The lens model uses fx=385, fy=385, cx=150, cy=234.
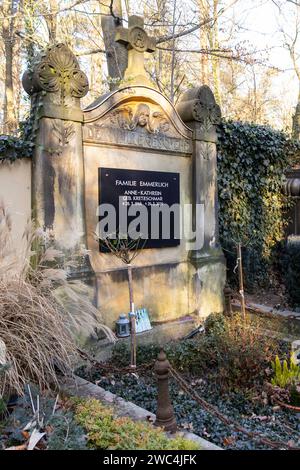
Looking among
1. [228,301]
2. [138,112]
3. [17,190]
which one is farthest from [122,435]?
[138,112]

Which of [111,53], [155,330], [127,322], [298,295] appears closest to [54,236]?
[127,322]

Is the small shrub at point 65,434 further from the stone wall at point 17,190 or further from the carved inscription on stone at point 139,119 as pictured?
the carved inscription on stone at point 139,119

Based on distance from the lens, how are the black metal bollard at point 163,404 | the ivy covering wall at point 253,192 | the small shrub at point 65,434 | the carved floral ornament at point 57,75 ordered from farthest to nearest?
the ivy covering wall at point 253,192
the carved floral ornament at point 57,75
the black metal bollard at point 163,404
the small shrub at point 65,434

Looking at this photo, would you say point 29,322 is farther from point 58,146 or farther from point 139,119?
point 139,119

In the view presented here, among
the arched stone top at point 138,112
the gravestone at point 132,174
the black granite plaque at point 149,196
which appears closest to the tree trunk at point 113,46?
the gravestone at point 132,174

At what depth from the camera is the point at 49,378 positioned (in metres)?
3.32

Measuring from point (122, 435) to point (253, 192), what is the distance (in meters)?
5.86

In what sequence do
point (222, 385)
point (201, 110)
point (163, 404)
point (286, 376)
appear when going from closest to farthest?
point (163, 404), point (286, 376), point (222, 385), point (201, 110)

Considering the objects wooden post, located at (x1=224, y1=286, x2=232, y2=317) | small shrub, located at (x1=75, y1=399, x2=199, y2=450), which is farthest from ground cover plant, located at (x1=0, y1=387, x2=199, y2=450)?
wooden post, located at (x1=224, y1=286, x2=232, y2=317)

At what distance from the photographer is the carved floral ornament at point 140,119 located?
16.5 ft

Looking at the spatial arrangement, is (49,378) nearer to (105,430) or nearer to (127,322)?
(105,430)

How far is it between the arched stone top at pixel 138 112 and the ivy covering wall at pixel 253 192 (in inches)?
52.4

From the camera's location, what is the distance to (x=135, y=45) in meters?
5.20

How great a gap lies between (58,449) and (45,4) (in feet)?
28.5
